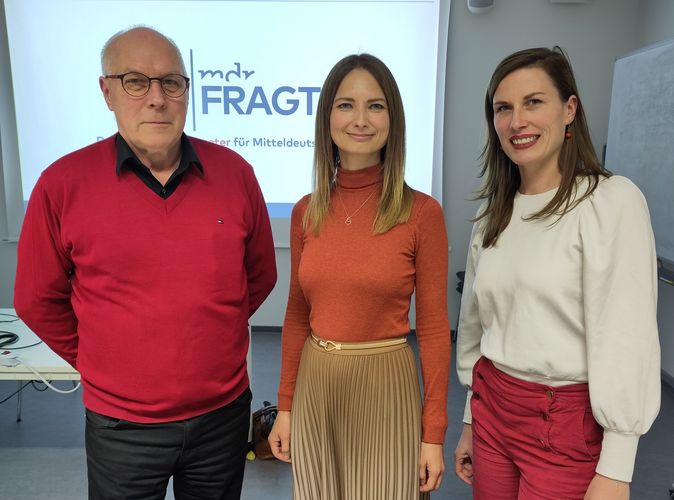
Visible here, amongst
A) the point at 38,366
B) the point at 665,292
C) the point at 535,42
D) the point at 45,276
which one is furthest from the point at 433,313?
the point at 535,42

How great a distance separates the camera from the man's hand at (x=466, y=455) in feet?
4.36

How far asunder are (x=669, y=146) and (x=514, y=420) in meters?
2.15

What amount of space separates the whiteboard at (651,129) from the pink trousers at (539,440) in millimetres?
1997

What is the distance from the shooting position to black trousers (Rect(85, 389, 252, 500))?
3.81ft

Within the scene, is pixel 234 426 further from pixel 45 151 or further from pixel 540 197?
pixel 45 151

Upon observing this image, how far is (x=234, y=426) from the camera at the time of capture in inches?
50.2

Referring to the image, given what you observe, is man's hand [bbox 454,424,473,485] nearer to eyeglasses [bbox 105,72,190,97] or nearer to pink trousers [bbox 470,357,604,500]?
pink trousers [bbox 470,357,604,500]

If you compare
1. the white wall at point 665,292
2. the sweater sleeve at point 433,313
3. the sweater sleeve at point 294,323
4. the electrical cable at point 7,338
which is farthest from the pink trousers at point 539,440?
the white wall at point 665,292

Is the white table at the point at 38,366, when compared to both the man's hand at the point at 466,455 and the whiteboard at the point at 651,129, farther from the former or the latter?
the whiteboard at the point at 651,129

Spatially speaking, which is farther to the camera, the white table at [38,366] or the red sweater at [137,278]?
the white table at [38,366]

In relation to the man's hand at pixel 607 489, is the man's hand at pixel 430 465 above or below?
below

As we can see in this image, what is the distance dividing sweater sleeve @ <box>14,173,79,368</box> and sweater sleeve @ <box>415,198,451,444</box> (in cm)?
82

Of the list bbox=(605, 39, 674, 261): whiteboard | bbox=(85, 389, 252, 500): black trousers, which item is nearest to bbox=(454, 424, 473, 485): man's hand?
bbox=(85, 389, 252, 500): black trousers

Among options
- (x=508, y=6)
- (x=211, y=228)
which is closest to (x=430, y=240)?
(x=211, y=228)
